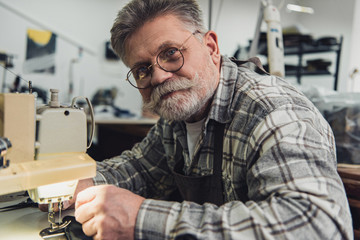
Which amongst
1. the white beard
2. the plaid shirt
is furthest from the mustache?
the plaid shirt

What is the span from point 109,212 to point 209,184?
48cm

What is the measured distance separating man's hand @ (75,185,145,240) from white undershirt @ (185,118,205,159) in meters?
0.51

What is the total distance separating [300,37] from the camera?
3029mm

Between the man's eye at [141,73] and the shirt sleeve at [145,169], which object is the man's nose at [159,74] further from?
the shirt sleeve at [145,169]

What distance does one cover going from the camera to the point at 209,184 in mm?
1101

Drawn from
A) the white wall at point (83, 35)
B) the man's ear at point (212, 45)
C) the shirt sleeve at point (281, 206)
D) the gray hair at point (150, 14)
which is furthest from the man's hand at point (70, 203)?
the white wall at point (83, 35)

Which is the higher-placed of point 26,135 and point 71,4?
point 71,4

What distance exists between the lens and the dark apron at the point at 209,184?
41.2 inches

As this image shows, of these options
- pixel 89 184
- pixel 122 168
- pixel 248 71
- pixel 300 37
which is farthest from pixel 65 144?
pixel 300 37

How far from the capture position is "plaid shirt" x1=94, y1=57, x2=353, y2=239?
62 centimetres

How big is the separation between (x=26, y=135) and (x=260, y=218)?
558 mm

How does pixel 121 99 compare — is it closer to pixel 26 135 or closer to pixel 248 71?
pixel 248 71

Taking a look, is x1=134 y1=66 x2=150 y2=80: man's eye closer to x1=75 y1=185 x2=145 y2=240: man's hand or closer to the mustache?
the mustache

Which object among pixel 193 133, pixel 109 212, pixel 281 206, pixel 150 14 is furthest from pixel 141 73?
pixel 281 206
